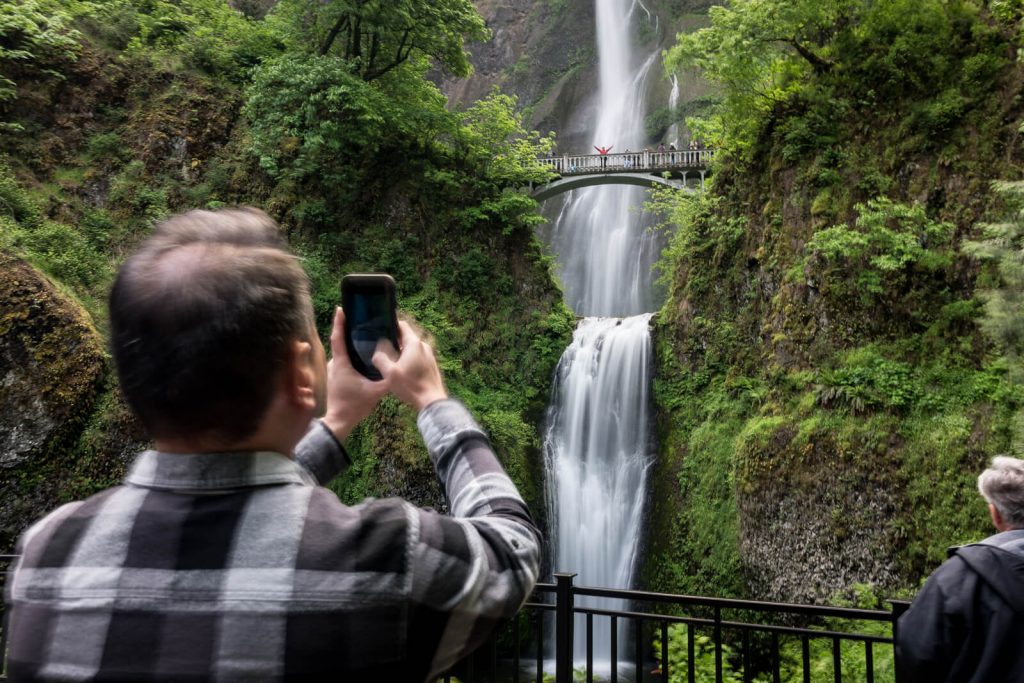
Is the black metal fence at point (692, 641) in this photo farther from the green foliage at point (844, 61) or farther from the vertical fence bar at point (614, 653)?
the green foliage at point (844, 61)

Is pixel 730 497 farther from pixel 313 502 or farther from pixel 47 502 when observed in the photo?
pixel 47 502

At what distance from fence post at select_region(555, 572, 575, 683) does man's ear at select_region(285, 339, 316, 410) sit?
324 cm

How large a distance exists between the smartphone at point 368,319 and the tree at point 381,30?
15.5 metres

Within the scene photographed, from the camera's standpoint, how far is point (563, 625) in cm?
409

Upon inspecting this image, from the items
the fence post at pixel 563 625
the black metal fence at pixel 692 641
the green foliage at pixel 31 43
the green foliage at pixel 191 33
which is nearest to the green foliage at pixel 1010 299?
the black metal fence at pixel 692 641

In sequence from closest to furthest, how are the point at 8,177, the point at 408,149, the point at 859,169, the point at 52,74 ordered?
the point at 859,169, the point at 8,177, the point at 52,74, the point at 408,149

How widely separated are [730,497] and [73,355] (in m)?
12.3

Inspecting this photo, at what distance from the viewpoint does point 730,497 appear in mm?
10844

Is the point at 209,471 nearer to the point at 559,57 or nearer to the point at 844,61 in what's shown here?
the point at 844,61

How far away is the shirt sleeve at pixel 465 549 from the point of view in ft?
3.15

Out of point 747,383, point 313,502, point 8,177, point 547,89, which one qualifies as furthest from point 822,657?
point 547,89

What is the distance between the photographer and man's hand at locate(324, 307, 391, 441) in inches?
51.8

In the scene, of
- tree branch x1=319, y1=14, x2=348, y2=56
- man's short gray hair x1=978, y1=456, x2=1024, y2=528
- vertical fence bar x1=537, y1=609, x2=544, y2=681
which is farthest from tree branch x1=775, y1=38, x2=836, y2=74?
vertical fence bar x1=537, y1=609, x2=544, y2=681

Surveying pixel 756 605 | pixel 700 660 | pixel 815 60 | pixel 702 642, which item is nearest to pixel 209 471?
pixel 756 605
